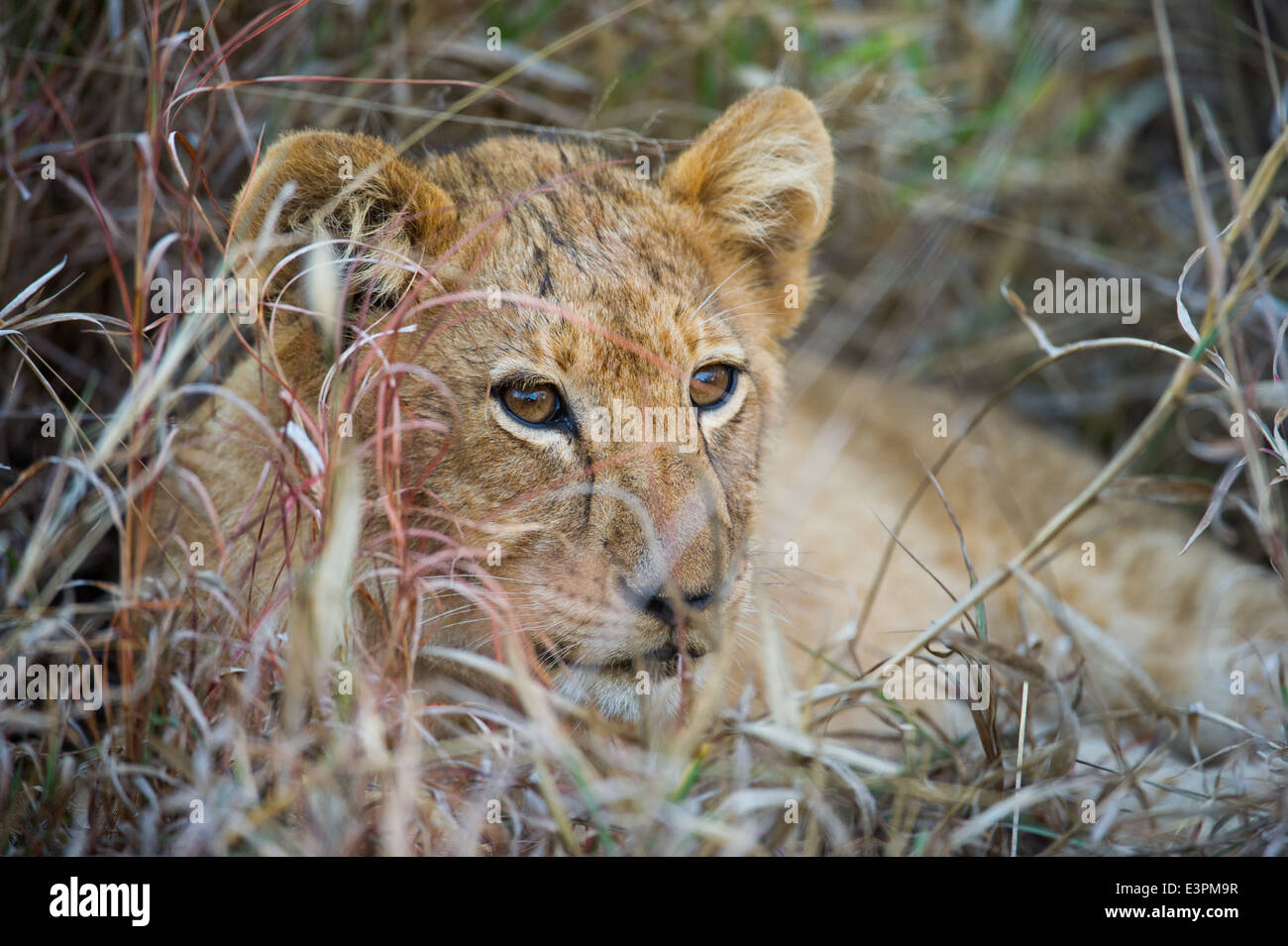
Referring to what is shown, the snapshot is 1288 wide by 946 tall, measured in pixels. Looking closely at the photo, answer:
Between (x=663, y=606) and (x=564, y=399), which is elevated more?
(x=564, y=399)

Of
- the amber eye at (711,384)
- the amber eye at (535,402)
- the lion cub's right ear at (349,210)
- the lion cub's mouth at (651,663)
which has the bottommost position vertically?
the lion cub's mouth at (651,663)

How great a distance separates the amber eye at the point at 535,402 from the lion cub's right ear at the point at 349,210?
12.8 inches

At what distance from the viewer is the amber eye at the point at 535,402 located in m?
2.34

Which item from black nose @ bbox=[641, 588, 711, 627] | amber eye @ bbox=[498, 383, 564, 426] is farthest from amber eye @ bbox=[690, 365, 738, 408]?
black nose @ bbox=[641, 588, 711, 627]

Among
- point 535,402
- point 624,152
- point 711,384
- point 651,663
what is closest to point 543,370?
point 535,402

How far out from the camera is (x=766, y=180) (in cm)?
288

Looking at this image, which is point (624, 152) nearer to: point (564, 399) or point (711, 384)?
point (711, 384)

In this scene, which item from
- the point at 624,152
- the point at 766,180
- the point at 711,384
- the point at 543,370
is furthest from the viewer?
the point at 624,152

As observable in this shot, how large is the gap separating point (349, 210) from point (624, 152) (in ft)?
3.44

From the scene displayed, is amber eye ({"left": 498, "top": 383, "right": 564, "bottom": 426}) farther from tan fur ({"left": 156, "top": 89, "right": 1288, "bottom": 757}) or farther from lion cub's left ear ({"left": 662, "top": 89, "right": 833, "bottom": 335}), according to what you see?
lion cub's left ear ({"left": 662, "top": 89, "right": 833, "bottom": 335})

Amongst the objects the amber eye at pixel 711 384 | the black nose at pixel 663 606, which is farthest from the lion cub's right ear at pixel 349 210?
the black nose at pixel 663 606

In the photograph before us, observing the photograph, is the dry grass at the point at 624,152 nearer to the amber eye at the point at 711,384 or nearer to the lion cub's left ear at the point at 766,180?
the lion cub's left ear at the point at 766,180

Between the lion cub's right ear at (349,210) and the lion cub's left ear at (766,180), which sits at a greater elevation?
the lion cub's left ear at (766,180)

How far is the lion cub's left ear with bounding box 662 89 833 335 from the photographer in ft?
9.12
